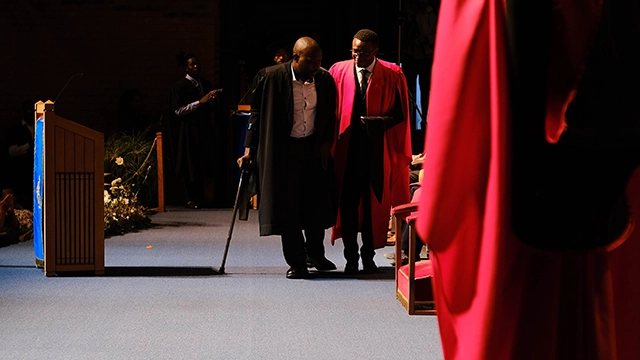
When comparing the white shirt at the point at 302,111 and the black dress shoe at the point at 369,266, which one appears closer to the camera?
the white shirt at the point at 302,111

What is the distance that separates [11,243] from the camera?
8664mm

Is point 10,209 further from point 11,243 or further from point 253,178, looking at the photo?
point 253,178

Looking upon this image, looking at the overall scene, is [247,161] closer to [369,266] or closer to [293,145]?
[293,145]

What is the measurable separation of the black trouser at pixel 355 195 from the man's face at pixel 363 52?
428 mm

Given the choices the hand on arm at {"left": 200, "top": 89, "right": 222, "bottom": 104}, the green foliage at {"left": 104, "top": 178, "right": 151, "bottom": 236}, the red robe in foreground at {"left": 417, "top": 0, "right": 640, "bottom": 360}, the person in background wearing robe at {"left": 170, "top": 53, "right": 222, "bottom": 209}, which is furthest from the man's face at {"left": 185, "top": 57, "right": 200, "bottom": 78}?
the red robe in foreground at {"left": 417, "top": 0, "right": 640, "bottom": 360}

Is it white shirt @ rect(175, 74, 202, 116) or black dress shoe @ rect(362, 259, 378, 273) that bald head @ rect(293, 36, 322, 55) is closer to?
black dress shoe @ rect(362, 259, 378, 273)

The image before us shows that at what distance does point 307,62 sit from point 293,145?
1.73 ft

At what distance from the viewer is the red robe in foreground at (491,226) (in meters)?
2.26

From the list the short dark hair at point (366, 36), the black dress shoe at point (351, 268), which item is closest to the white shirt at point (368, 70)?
the short dark hair at point (366, 36)

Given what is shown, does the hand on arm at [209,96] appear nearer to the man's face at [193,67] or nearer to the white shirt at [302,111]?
the man's face at [193,67]

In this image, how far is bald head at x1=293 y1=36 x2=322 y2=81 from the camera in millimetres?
6621

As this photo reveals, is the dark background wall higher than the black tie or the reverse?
higher

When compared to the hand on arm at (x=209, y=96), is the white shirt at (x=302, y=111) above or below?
below

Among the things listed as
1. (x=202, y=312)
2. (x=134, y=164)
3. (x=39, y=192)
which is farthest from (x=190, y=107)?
(x=202, y=312)
